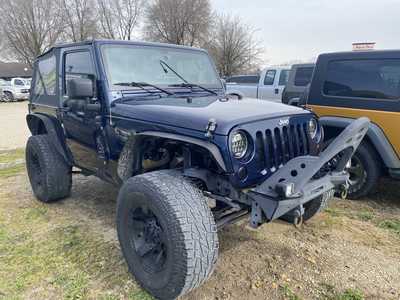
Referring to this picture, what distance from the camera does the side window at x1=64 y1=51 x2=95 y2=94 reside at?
137 inches

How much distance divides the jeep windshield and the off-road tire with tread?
1587 mm

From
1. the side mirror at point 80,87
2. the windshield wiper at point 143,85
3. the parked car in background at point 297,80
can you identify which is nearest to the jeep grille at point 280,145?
the windshield wiper at point 143,85

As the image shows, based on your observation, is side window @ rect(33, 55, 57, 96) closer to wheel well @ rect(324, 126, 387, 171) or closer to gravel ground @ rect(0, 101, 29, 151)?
wheel well @ rect(324, 126, 387, 171)

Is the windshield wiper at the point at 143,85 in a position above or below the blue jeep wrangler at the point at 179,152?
above

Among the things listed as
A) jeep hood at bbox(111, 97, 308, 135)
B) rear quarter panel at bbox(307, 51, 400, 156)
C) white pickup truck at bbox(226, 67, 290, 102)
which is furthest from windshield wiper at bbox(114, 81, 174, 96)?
white pickup truck at bbox(226, 67, 290, 102)

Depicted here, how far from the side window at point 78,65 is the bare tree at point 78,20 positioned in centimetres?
3957

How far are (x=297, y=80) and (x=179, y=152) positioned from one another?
7.11m

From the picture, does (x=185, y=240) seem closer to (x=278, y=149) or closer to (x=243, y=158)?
(x=243, y=158)

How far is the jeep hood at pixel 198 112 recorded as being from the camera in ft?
8.14

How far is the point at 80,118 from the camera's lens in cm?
367

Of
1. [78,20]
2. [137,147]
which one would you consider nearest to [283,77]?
[137,147]

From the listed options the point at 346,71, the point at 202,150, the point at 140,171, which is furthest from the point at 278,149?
the point at 346,71

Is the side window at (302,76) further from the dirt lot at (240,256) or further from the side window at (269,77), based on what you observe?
the dirt lot at (240,256)

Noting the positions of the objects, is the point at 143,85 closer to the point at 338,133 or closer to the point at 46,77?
the point at 46,77
